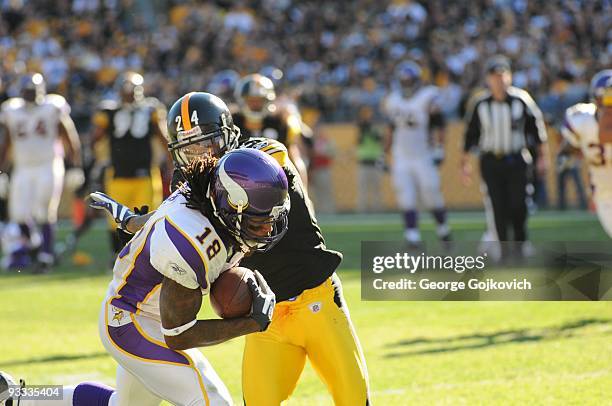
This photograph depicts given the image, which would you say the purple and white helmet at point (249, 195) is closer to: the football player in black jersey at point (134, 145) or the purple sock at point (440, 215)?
the football player in black jersey at point (134, 145)

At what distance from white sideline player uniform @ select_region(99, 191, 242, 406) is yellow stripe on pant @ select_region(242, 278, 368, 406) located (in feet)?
0.93

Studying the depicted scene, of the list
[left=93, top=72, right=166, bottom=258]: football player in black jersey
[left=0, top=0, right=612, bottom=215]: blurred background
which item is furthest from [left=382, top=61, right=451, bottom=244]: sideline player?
[left=0, top=0, right=612, bottom=215]: blurred background

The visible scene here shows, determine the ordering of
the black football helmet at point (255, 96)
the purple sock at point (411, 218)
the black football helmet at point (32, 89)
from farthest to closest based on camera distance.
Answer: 1. the purple sock at point (411, 218)
2. the black football helmet at point (32, 89)
3. the black football helmet at point (255, 96)

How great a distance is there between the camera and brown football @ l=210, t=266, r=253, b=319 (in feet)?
11.6

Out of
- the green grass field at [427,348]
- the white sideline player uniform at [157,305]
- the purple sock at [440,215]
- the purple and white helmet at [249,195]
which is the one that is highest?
the purple and white helmet at [249,195]

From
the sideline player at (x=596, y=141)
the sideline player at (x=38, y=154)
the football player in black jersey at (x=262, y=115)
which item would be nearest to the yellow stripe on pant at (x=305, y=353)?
the football player in black jersey at (x=262, y=115)

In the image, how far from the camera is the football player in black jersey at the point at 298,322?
4004mm

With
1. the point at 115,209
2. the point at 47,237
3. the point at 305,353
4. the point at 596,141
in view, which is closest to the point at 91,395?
the point at 115,209

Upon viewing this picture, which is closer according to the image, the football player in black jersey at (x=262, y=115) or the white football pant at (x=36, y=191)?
the football player in black jersey at (x=262, y=115)

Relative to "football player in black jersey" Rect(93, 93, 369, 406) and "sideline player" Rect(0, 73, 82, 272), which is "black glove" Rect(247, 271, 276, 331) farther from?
"sideline player" Rect(0, 73, 82, 272)

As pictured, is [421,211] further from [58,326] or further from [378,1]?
[58,326]

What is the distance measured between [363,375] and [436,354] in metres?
2.81

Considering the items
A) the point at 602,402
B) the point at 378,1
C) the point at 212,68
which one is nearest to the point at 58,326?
the point at 602,402

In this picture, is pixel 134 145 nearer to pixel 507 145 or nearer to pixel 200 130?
pixel 507 145
